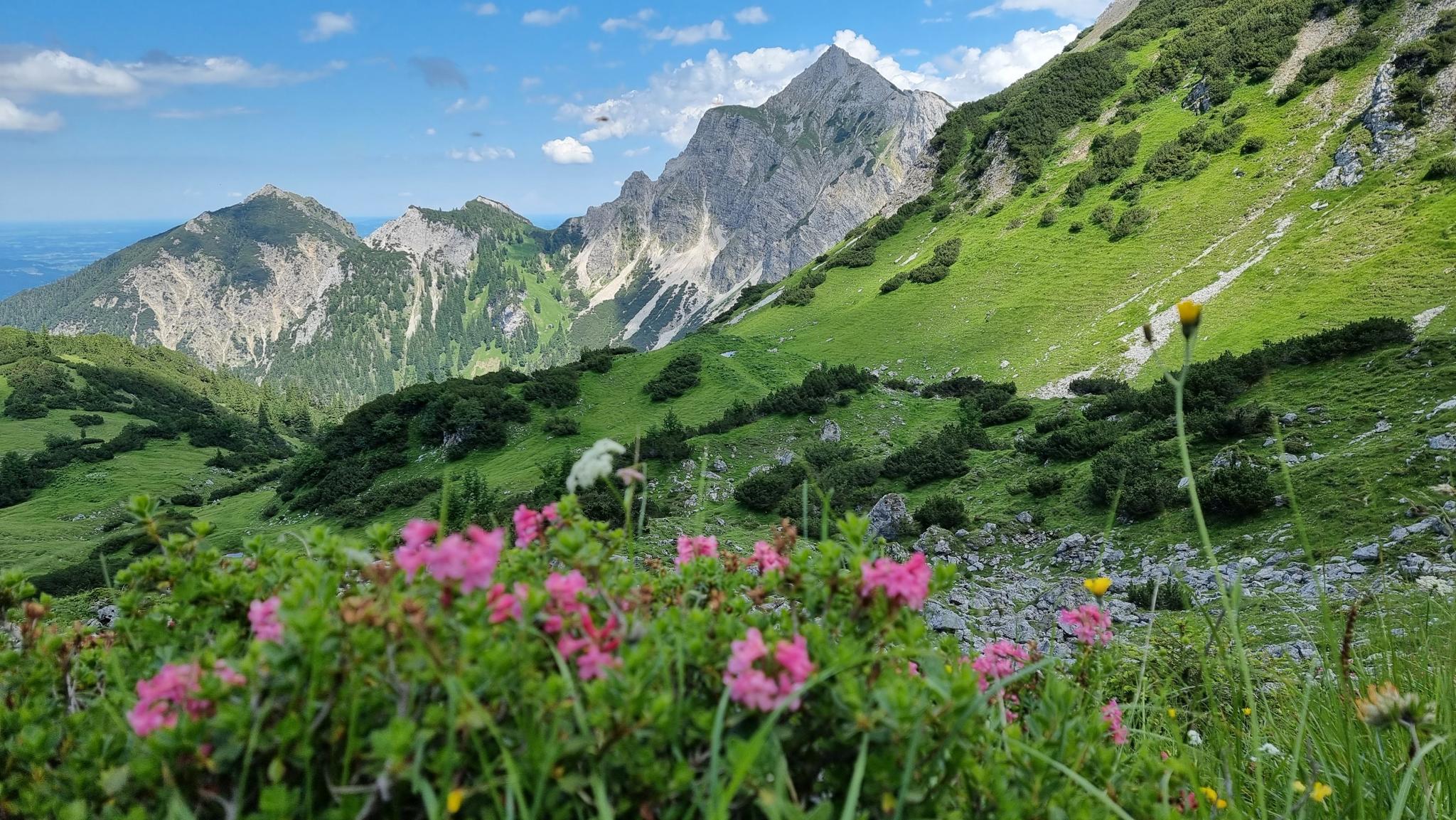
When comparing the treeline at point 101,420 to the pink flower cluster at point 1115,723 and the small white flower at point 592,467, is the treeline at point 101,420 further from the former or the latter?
the pink flower cluster at point 1115,723

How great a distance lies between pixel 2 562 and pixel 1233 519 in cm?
4333

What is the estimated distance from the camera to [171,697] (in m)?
1.44

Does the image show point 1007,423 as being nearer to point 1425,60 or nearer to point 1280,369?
point 1280,369

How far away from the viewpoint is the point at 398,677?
133 cm

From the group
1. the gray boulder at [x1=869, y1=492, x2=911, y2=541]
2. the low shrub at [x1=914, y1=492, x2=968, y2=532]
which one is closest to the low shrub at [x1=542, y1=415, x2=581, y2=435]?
the gray boulder at [x1=869, y1=492, x2=911, y2=541]

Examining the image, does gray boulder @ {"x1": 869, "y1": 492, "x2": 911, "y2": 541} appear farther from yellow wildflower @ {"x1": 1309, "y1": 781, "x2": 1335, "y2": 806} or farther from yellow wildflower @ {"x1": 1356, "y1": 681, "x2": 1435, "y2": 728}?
yellow wildflower @ {"x1": 1356, "y1": 681, "x2": 1435, "y2": 728}

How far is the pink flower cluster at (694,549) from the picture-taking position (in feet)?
7.75

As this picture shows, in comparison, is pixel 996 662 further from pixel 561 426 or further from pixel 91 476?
pixel 91 476

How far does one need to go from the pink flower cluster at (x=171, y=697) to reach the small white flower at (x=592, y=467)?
800 mm

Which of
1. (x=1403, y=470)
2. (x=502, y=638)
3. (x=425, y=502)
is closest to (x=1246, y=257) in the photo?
(x=1403, y=470)

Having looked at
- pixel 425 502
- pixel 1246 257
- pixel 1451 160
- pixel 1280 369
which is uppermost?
pixel 1451 160

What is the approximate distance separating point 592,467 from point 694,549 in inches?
30.5

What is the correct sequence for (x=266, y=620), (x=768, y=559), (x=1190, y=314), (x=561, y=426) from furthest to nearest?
(x=561, y=426) < (x=768, y=559) < (x=1190, y=314) < (x=266, y=620)

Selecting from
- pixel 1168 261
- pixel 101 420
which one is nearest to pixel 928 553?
pixel 1168 261
